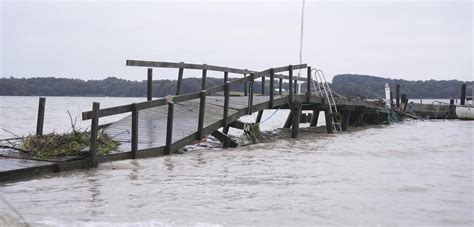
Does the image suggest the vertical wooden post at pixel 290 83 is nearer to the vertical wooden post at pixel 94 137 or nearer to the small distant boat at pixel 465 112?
the vertical wooden post at pixel 94 137

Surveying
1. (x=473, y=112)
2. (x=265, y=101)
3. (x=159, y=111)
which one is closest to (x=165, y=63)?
(x=159, y=111)

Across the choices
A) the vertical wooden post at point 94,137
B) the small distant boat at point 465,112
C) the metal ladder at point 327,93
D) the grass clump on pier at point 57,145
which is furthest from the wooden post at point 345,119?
the small distant boat at point 465,112

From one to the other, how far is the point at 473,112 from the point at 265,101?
75.8 ft

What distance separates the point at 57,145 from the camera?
9305 mm

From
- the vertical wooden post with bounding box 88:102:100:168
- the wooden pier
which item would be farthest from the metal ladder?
the vertical wooden post with bounding box 88:102:100:168

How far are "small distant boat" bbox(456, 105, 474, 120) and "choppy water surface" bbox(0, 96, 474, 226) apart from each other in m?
24.3

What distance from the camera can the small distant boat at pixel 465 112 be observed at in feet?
111

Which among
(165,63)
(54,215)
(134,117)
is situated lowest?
(54,215)

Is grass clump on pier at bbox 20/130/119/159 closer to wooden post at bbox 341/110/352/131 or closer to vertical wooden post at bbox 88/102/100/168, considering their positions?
vertical wooden post at bbox 88/102/100/168

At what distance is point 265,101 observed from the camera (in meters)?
15.6

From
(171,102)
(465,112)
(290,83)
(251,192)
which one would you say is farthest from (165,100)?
(465,112)

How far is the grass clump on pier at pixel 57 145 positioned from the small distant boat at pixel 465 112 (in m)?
29.6

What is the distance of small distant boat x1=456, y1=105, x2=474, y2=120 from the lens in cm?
3372

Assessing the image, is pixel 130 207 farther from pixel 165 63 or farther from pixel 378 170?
pixel 165 63
